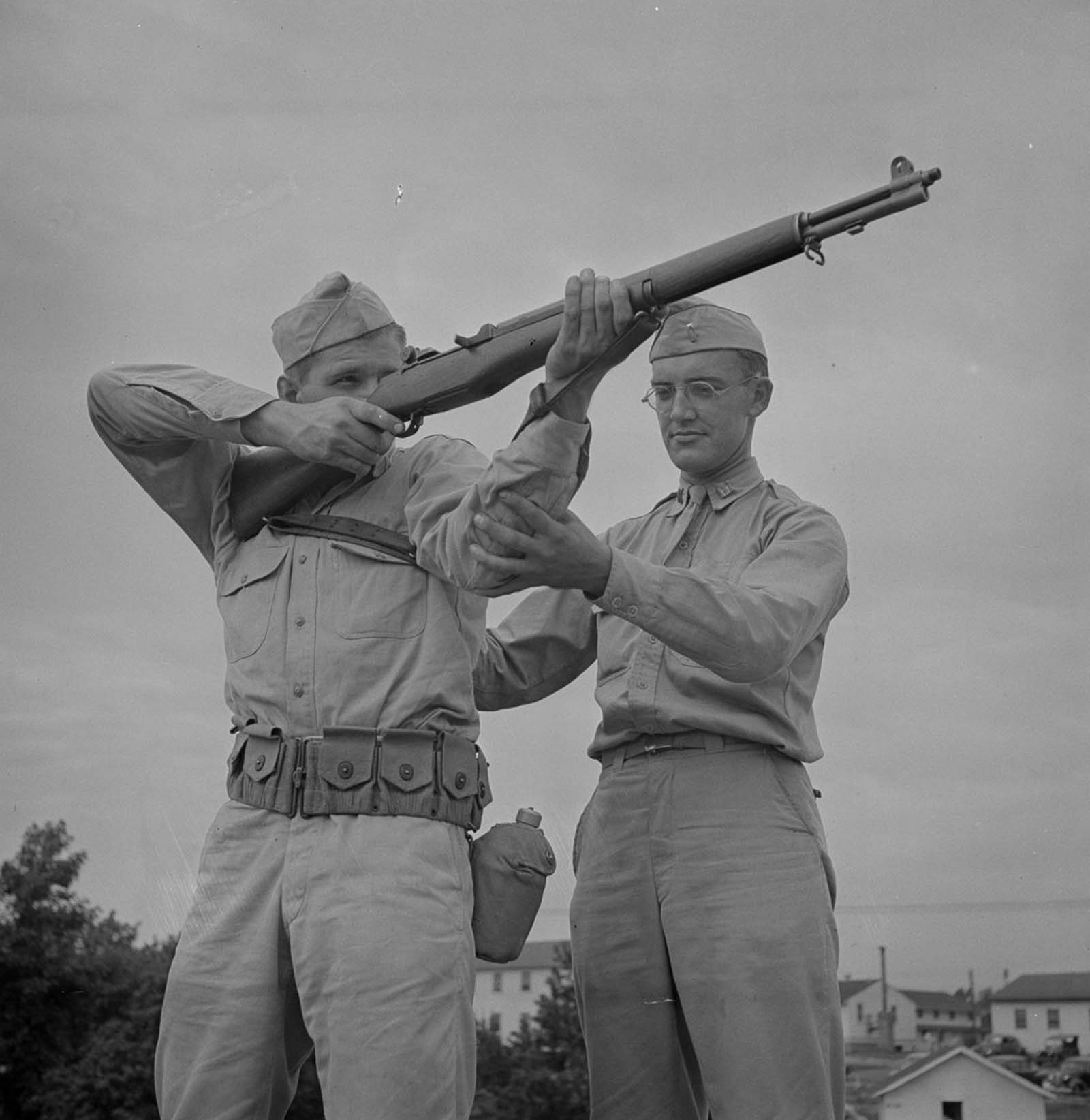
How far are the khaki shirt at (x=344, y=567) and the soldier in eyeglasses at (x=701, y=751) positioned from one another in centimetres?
15

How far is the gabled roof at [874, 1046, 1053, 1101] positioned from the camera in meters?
14.4

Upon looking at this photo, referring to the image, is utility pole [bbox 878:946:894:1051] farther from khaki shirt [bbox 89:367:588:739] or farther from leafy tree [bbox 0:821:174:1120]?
leafy tree [bbox 0:821:174:1120]

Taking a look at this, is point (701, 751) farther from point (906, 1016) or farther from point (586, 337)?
point (906, 1016)

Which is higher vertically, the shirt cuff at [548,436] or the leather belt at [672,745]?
the shirt cuff at [548,436]

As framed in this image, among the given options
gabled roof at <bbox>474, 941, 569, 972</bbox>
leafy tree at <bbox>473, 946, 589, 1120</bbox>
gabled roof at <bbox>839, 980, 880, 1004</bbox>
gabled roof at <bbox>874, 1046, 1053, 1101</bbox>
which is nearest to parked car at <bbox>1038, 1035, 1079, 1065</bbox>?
gabled roof at <bbox>874, 1046, 1053, 1101</bbox>

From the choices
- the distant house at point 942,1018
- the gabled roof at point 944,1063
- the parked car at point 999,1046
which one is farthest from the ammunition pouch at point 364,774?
the gabled roof at point 944,1063

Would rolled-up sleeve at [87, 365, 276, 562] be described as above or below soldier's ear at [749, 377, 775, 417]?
below

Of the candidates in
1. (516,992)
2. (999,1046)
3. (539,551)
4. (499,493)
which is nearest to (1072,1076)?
(999,1046)

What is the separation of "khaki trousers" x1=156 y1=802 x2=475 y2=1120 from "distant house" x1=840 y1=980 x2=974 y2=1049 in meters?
6.07

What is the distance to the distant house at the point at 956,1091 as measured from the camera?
1422 cm

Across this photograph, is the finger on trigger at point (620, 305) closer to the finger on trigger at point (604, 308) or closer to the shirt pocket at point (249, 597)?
the finger on trigger at point (604, 308)

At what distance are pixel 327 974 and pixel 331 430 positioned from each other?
122 centimetres

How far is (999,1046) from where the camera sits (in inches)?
551

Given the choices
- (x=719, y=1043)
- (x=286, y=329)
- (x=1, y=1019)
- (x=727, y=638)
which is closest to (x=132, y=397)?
(x=286, y=329)
